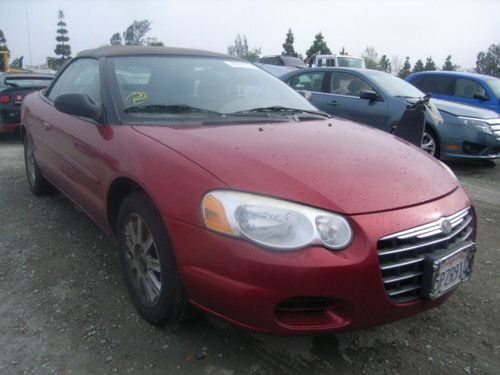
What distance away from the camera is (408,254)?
6.31 ft

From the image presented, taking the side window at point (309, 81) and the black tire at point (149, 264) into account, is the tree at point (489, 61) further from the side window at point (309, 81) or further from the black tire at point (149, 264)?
the black tire at point (149, 264)

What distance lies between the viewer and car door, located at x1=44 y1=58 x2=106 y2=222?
110 inches

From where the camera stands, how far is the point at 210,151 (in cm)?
216

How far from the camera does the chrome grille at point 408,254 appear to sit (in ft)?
6.12

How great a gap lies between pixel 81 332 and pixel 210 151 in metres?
1.17

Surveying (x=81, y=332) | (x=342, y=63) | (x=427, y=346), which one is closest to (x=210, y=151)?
(x=81, y=332)

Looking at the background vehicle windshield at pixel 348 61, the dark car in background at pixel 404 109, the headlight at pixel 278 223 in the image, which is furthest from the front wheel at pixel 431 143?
the background vehicle windshield at pixel 348 61

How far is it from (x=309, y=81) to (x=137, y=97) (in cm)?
550

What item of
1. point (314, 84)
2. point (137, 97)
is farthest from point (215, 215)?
point (314, 84)

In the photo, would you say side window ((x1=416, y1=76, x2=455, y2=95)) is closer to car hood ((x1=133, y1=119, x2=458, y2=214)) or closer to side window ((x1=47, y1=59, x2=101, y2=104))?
car hood ((x1=133, y1=119, x2=458, y2=214))

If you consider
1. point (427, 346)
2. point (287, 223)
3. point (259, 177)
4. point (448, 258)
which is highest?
point (259, 177)

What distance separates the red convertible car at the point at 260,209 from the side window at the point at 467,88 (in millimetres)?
6754

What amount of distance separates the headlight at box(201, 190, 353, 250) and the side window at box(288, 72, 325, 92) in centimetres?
612

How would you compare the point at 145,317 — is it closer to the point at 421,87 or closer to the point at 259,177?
the point at 259,177
